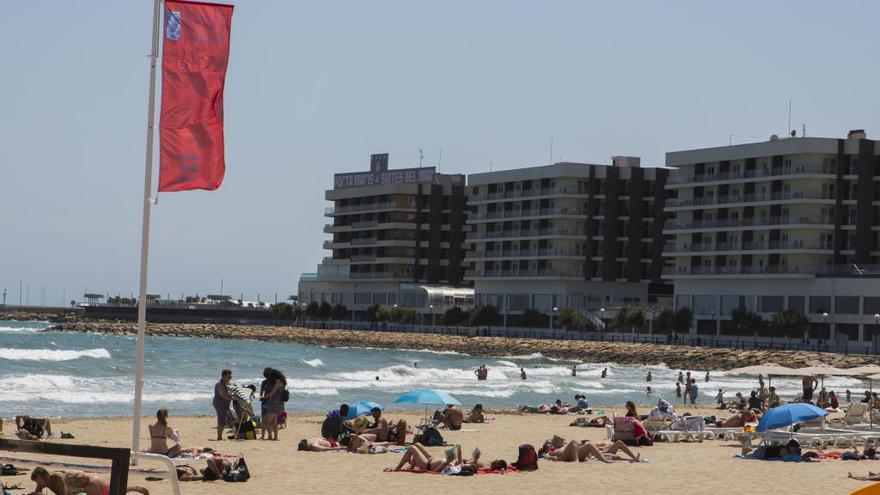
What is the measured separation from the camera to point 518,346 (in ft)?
334

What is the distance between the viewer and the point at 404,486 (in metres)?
18.8

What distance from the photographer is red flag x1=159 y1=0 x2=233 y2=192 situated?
14914 mm

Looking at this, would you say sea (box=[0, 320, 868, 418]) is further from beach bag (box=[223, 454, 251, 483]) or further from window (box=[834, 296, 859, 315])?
beach bag (box=[223, 454, 251, 483])

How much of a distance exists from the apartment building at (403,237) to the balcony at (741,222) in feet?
110

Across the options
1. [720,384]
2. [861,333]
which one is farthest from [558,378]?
[861,333]

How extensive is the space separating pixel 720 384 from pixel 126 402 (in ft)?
119

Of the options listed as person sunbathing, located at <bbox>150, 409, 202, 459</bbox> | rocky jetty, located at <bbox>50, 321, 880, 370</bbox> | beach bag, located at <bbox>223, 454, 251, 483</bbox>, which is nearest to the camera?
beach bag, located at <bbox>223, 454, 251, 483</bbox>

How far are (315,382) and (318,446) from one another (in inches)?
1180

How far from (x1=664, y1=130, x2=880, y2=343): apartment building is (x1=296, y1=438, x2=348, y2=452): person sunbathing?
6811 centimetres

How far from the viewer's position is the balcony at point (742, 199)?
3684 inches

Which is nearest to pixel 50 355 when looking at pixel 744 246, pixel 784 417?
pixel 744 246

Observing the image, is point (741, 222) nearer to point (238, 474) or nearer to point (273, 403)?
point (273, 403)

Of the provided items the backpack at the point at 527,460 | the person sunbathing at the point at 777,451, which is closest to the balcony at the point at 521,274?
the person sunbathing at the point at 777,451

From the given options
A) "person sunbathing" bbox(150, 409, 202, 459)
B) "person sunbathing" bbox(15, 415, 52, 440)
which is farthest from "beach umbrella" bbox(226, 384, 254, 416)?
"person sunbathing" bbox(150, 409, 202, 459)
